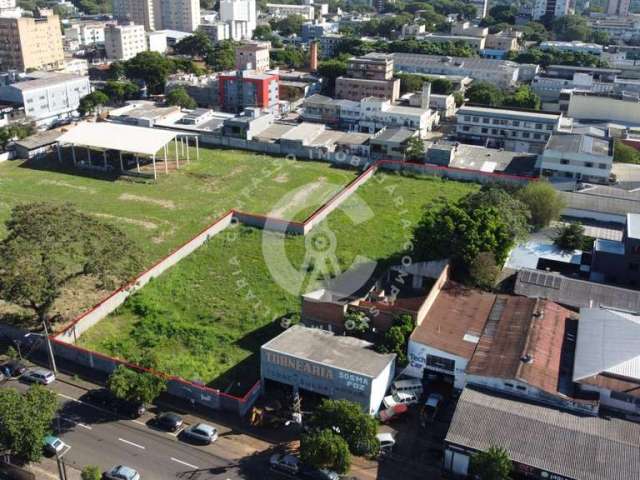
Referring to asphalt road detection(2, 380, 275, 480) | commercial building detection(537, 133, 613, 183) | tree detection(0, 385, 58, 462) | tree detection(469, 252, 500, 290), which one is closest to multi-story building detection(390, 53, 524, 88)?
commercial building detection(537, 133, 613, 183)

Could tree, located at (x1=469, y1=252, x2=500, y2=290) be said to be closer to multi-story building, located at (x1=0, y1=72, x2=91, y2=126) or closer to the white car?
the white car

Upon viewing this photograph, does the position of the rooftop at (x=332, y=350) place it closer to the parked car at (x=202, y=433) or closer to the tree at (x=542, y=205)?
the parked car at (x=202, y=433)

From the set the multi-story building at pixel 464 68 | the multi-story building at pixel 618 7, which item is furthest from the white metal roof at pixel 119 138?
the multi-story building at pixel 618 7

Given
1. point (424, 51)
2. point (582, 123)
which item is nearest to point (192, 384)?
point (582, 123)

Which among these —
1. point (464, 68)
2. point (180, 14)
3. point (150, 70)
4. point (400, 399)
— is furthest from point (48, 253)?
point (180, 14)

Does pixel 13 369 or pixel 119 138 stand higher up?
pixel 119 138

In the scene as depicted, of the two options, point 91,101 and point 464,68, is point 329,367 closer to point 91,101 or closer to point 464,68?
point 91,101

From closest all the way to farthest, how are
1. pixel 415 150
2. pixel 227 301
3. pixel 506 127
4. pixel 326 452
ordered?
pixel 326 452
pixel 227 301
pixel 415 150
pixel 506 127
